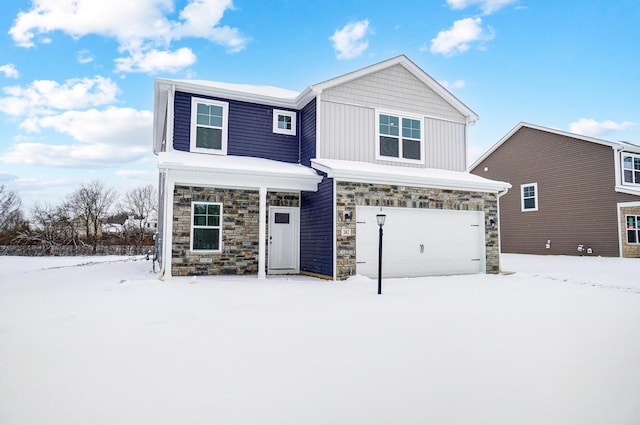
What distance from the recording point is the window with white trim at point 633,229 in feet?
55.5

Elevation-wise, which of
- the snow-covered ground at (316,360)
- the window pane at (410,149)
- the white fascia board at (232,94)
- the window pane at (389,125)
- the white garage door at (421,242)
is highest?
the white fascia board at (232,94)

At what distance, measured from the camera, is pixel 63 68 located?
574 inches

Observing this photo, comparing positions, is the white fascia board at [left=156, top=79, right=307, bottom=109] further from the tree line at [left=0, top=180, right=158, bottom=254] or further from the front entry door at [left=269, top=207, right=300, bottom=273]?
the tree line at [left=0, top=180, right=158, bottom=254]

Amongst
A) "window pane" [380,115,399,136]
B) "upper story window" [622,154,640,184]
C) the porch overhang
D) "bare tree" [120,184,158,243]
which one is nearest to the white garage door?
the porch overhang

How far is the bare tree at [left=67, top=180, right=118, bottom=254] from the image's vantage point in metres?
31.5

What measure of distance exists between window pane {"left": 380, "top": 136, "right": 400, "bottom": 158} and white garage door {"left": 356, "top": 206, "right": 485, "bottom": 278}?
1.92 meters

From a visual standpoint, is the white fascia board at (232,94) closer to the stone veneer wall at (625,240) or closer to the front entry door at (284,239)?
the front entry door at (284,239)

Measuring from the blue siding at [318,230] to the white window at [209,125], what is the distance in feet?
9.20

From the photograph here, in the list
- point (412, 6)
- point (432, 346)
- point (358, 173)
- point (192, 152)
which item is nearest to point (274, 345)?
point (432, 346)

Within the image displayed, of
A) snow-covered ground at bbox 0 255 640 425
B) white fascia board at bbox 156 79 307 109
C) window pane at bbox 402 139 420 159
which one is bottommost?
snow-covered ground at bbox 0 255 640 425

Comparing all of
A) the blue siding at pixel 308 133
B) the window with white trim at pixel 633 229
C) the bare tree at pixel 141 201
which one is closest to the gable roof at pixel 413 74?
the blue siding at pixel 308 133

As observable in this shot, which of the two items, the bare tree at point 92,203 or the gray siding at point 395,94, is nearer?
the gray siding at point 395,94

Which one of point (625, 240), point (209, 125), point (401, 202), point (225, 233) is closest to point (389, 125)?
point (401, 202)

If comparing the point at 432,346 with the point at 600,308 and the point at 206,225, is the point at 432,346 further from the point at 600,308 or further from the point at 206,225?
the point at 206,225
